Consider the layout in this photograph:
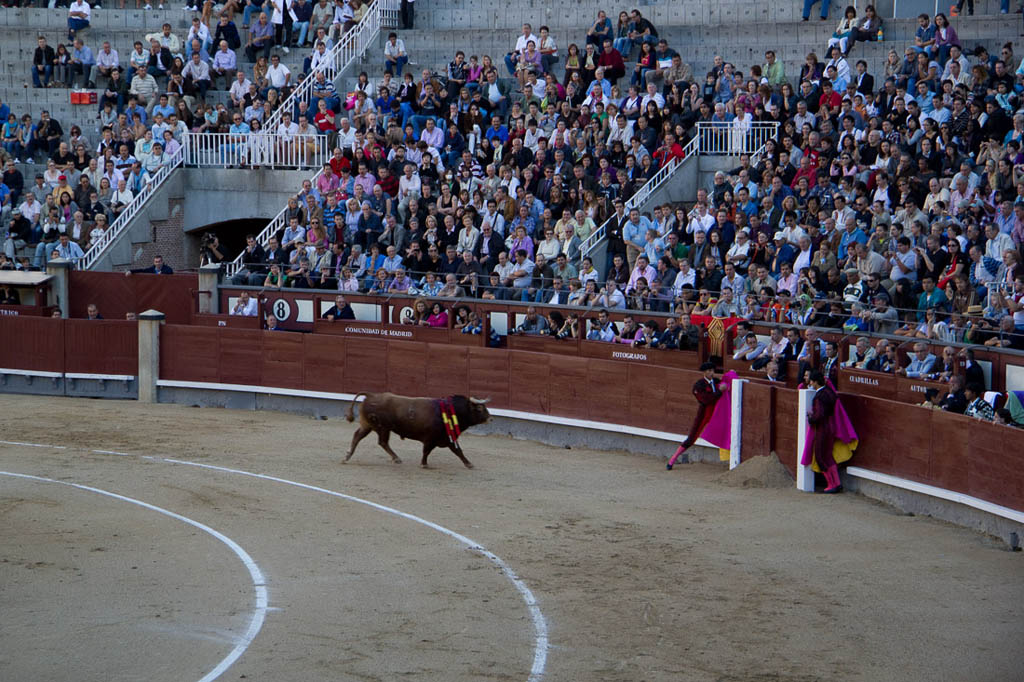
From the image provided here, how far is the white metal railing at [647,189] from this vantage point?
70.4 ft

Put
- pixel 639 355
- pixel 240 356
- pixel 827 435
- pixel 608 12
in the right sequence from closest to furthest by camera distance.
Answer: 1. pixel 827 435
2. pixel 639 355
3. pixel 240 356
4. pixel 608 12

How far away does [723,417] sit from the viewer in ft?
55.2

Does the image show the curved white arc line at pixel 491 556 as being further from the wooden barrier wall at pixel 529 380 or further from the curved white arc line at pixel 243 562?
the wooden barrier wall at pixel 529 380

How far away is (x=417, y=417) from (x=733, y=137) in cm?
930

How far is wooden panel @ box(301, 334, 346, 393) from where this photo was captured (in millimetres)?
21328

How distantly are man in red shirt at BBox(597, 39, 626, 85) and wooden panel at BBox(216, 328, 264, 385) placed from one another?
304 inches

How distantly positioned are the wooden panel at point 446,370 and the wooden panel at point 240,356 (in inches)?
118

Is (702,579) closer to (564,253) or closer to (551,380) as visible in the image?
(551,380)

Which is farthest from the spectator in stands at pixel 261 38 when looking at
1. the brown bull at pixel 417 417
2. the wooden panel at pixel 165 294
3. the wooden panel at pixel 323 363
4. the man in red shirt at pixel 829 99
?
the brown bull at pixel 417 417

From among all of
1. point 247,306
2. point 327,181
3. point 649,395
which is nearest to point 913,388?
point 649,395

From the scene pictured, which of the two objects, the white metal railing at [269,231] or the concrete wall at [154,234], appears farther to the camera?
the concrete wall at [154,234]

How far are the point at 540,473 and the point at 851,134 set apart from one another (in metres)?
7.21

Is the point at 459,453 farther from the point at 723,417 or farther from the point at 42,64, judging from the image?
the point at 42,64

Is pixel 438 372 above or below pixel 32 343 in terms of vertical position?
below
